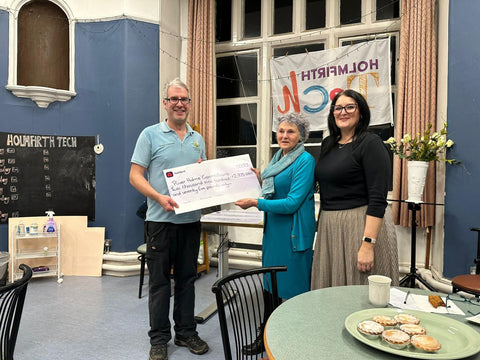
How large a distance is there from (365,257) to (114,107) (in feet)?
10.4

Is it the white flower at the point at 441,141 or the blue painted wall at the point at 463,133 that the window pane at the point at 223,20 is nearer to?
the blue painted wall at the point at 463,133

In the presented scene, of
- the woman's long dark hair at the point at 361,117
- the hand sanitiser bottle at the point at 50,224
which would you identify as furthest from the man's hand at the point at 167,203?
the hand sanitiser bottle at the point at 50,224

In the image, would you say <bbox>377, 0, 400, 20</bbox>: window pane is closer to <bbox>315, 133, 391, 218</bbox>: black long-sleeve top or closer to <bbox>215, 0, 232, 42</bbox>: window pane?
<bbox>215, 0, 232, 42</bbox>: window pane

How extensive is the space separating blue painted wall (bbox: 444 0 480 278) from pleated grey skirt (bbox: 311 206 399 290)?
1.45 m

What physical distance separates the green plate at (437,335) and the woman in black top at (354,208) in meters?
0.60

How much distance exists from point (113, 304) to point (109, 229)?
1114 millimetres

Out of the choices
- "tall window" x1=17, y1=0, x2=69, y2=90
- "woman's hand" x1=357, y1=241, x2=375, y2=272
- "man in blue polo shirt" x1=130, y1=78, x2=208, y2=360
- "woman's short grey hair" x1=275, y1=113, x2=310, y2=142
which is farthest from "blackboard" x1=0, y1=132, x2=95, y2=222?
"woman's hand" x1=357, y1=241, x2=375, y2=272

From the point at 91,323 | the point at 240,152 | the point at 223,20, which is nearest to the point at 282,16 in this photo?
the point at 223,20

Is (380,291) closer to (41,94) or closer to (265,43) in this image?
(265,43)

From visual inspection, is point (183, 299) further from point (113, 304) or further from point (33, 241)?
point (33, 241)

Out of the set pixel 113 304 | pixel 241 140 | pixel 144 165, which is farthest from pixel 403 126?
Result: pixel 113 304

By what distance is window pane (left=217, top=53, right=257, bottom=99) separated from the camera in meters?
4.22

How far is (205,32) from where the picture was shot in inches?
161

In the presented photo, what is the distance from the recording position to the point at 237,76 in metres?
4.28
